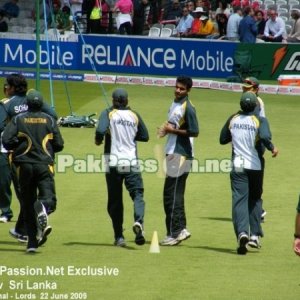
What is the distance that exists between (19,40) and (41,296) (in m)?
24.4

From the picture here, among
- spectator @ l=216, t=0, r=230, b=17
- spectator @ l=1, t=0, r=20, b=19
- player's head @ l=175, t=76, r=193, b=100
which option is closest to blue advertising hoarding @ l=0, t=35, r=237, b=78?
spectator @ l=216, t=0, r=230, b=17

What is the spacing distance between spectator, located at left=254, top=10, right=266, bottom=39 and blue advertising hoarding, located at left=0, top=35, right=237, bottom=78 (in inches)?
68.0

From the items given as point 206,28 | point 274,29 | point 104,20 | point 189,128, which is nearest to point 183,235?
point 189,128

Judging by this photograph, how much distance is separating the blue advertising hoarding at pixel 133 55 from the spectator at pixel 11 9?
2794 millimetres

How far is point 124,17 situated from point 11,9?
436cm

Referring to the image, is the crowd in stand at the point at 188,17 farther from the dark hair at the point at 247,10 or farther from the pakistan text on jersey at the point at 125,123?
the pakistan text on jersey at the point at 125,123

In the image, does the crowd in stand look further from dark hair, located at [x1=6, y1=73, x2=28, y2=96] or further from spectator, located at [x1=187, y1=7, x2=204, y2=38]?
A: dark hair, located at [x1=6, y1=73, x2=28, y2=96]

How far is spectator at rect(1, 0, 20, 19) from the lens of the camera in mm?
39188

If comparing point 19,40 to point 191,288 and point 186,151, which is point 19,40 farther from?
point 191,288

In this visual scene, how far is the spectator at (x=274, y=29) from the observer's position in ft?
116

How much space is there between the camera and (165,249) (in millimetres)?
15281

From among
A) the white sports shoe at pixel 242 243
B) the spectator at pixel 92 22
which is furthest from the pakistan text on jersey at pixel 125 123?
the spectator at pixel 92 22

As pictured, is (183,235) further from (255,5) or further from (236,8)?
(255,5)

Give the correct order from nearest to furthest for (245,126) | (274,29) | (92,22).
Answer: (245,126), (274,29), (92,22)
